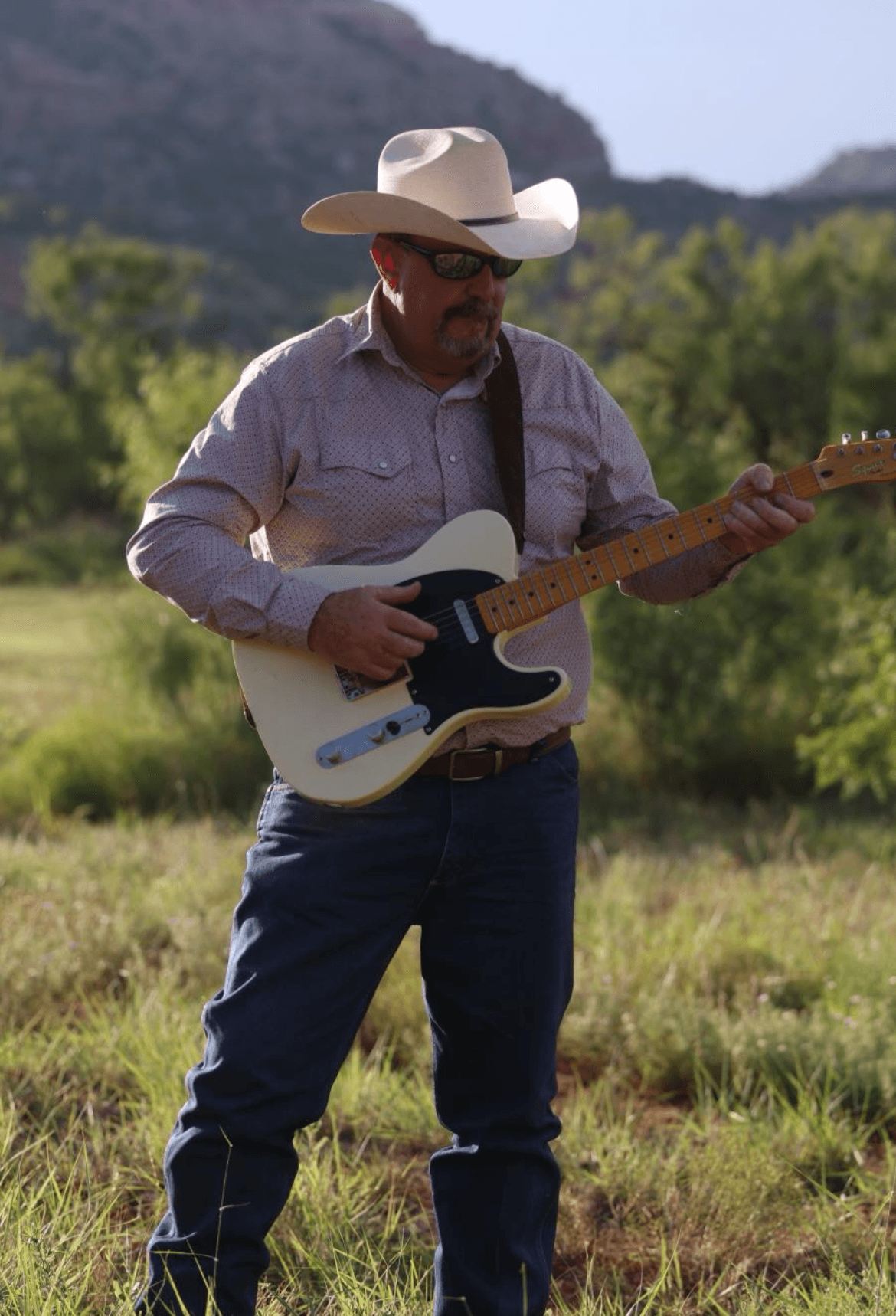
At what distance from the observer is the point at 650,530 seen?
2723 millimetres

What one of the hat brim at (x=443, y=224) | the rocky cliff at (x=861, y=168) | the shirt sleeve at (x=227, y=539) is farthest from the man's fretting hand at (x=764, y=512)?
the rocky cliff at (x=861, y=168)

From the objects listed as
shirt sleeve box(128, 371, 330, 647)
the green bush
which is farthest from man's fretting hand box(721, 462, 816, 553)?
the green bush

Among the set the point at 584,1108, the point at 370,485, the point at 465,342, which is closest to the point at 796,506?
the point at 465,342

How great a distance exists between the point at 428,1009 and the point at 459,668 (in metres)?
0.66

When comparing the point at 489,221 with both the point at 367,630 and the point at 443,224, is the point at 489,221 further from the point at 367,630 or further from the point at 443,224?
the point at 367,630

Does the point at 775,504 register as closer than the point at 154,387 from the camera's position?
Yes

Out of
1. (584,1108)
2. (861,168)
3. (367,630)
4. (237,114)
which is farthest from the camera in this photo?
(861,168)

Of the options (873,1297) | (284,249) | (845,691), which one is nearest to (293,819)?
(873,1297)

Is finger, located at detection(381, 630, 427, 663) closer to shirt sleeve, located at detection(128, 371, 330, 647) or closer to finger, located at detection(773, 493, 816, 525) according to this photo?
shirt sleeve, located at detection(128, 371, 330, 647)

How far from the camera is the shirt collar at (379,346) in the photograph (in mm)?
2678

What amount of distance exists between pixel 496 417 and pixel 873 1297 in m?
1.67

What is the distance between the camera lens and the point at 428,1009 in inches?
108

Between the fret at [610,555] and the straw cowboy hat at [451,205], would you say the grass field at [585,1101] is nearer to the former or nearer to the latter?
the fret at [610,555]

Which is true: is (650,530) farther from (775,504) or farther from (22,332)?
(22,332)
